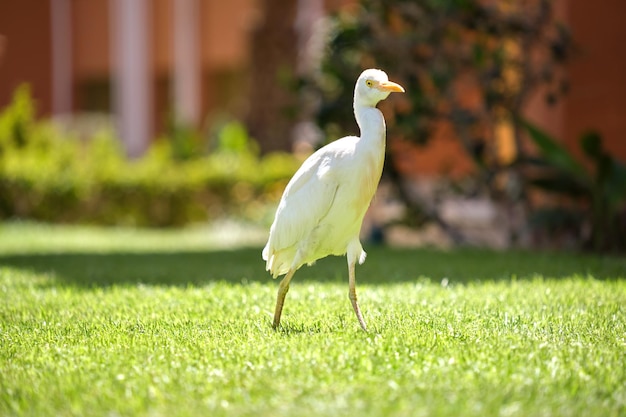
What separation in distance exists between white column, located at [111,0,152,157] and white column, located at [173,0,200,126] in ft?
2.81

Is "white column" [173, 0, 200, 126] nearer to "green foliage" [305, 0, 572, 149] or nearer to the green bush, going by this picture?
the green bush

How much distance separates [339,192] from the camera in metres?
5.16

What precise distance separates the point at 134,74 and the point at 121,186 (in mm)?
9171

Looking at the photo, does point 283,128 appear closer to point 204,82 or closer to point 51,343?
point 204,82

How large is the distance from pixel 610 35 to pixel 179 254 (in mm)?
5762

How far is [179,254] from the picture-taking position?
34.7 feet

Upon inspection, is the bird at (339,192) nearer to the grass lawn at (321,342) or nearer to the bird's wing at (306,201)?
the bird's wing at (306,201)

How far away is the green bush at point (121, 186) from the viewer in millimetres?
15609

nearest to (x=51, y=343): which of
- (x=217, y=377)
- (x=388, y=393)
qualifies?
(x=217, y=377)

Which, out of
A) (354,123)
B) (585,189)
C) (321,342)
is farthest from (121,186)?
(321,342)

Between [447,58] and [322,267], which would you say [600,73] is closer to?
[447,58]

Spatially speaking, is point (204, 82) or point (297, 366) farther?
point (204, 82)

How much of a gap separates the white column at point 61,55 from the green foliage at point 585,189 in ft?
61.7

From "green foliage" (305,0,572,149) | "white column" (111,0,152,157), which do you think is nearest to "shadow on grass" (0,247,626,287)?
"green foliage" (305,0,572,149)
